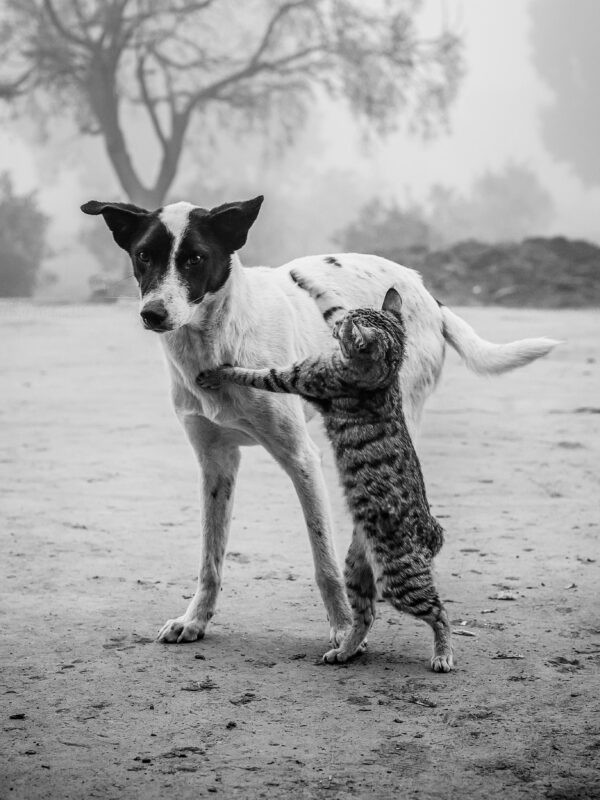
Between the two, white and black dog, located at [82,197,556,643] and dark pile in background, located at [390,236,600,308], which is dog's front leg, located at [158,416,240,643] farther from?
dark pile in background, located at [390,236,600,308]

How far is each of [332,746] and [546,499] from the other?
331 centimetres

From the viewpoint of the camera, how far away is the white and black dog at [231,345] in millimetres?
3668

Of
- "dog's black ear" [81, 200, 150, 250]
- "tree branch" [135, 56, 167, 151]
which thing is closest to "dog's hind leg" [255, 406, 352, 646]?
"dog's black ear" [81, 200, 150, 250]

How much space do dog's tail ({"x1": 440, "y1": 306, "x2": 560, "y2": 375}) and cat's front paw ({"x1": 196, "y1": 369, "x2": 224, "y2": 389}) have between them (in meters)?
1.20

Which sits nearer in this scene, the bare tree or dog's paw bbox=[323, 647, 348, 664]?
dog's paw bbox=[323, 647, 348, 664]

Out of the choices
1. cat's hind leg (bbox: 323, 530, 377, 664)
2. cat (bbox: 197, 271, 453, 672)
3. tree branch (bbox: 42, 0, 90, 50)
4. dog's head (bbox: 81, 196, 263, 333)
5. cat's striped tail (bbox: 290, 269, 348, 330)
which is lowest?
A: cat's hind leg (bbox: 323, 530, 377, 664)

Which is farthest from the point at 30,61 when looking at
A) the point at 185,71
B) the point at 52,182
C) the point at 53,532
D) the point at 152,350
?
the point at 53,532

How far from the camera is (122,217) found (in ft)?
12.3

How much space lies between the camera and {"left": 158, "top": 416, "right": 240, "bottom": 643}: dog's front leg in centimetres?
401

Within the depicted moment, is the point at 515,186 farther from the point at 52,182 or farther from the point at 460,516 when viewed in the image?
the point at 460,516

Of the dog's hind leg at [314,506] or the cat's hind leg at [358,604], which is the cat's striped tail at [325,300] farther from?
the cat's hind leg at [358,604]

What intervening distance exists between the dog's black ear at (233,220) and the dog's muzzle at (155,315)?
42 cm

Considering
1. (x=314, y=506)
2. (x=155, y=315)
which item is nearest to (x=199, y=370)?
(x=155, y=315)

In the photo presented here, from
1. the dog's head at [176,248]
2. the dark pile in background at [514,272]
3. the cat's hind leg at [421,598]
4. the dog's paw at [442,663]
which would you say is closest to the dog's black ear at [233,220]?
the dog's head at [176,248]
